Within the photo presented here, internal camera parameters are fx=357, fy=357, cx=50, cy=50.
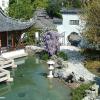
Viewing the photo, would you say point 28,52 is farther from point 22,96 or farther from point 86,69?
point 22,96

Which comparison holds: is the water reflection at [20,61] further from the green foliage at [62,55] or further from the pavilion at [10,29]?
the green foliage at [62,55]

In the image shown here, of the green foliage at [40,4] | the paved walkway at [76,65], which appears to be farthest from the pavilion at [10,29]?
the green foliage at [40,4]

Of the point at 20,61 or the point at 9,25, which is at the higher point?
the point at 9,25

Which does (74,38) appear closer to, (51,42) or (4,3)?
(51,42)

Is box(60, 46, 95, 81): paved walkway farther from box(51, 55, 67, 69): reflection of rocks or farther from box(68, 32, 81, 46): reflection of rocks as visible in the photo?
box(68, 32, 81, 46): reflection of rocks

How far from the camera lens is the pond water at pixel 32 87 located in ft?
73.9

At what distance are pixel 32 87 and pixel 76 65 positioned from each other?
6548 millimetres

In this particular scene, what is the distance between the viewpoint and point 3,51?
33344mm

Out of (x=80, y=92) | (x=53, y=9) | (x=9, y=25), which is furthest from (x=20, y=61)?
(x=53, y=9)

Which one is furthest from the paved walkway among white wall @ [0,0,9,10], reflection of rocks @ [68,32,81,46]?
white wall @ [0,0,9,10]

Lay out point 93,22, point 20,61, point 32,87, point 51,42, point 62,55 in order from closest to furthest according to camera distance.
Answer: point 32,87
point 93,22
point 51,42
point 62,55
point 20,61

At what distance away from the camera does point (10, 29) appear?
3334cm

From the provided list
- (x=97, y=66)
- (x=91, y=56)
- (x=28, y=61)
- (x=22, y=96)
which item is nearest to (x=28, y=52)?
(x=28, y=61)

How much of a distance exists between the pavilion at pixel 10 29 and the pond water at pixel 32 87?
5.10m
